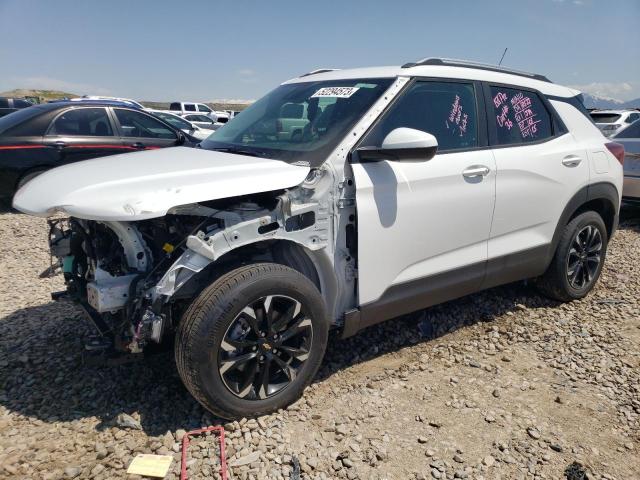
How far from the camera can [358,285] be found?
2924 mm

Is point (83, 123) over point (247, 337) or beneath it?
over

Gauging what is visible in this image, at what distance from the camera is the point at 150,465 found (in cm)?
238

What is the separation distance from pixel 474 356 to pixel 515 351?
0.35 m

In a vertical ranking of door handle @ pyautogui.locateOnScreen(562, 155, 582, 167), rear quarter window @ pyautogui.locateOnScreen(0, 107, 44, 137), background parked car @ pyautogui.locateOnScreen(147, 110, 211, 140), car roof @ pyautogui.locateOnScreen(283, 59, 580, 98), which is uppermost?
car roof @ pyautogui.locateOnScreen(283, 59, 580, 98)

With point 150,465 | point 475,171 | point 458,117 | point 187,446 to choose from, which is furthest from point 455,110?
point 150,465

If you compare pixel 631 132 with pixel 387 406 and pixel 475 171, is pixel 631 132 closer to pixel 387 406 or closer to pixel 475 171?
pixel 475 171

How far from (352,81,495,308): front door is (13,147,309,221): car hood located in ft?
1.77

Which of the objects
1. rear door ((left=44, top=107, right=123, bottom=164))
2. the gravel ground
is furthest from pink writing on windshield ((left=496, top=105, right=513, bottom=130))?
rear door ((left=44, top=107, right=123, bottom=164))

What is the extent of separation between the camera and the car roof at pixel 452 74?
127 inches

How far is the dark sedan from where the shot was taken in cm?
684

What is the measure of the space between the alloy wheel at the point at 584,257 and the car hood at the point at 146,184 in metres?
2.85

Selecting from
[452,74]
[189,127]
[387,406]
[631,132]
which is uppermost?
[452,74]

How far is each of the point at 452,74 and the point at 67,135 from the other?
6.04m

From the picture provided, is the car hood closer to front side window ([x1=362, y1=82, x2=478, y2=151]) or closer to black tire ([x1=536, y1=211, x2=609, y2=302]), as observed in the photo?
front side window ([x1=362, y1=82, x2=478, y2=151])
